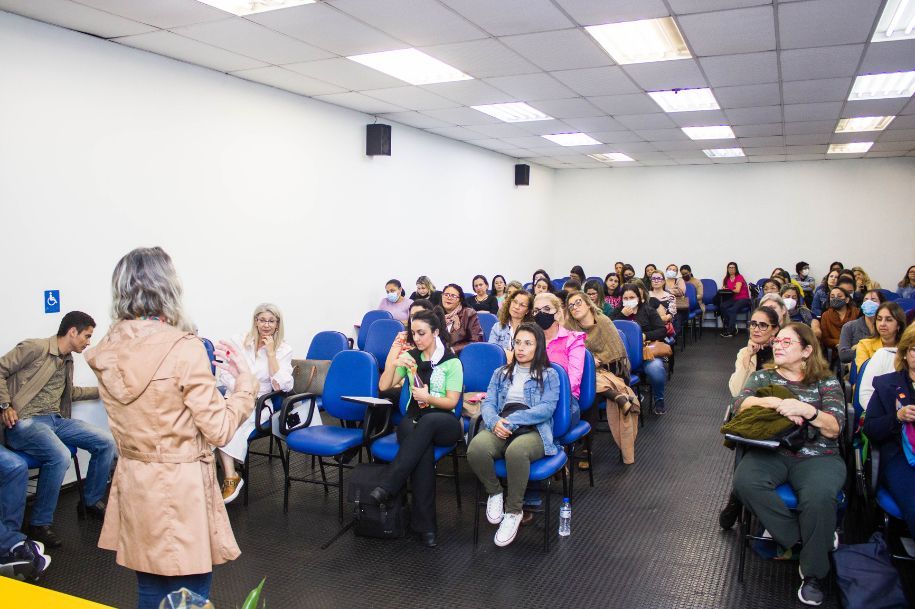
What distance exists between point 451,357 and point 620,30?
2607mm

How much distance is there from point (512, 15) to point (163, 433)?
336 centimetres

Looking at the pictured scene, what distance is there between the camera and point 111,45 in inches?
189

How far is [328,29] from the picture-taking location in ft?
14.8

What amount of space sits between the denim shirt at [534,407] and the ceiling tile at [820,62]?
129 inches

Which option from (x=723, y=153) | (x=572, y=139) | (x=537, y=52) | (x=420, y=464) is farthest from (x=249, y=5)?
(x=723, y=153)

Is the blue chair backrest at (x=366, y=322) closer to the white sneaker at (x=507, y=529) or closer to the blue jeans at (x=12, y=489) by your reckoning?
the white sneaker at (x=507, y=529)

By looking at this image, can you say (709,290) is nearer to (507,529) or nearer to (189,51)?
(507,529)

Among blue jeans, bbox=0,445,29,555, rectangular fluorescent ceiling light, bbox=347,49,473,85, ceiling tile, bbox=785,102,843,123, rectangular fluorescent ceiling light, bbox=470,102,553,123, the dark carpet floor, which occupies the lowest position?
the dark carpet floor

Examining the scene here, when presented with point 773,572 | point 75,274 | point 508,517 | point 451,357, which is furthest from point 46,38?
point 773,572

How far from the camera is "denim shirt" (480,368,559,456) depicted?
149 inches

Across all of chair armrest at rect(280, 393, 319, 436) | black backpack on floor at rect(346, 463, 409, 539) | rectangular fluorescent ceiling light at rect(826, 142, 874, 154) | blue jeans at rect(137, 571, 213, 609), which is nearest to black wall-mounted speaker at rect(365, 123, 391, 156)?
chair armrest at rect(280, 393, 319, 436)

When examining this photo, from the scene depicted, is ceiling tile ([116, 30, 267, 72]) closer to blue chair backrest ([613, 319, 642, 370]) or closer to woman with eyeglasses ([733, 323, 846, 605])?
blue chair backrest ([613, 319, 642, 370])

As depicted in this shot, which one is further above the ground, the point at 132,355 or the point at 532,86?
the point at 532,86

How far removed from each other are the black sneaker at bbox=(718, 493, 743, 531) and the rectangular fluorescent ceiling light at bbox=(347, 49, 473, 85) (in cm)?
385
